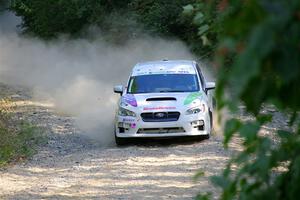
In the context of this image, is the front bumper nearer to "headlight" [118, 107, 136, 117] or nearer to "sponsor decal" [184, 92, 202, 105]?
"headlight" [118, 107, 136, 117]

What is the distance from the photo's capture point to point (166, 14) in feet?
84.5

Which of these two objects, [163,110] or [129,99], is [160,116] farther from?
[129,99]

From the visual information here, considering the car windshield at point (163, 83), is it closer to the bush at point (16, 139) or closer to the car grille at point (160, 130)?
the car grille at point (160, 130)

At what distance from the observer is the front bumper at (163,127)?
12.1 metres

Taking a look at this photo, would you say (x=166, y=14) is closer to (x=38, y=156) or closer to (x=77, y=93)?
(x=77, y=93)

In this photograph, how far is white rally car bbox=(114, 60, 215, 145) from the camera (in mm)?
12094

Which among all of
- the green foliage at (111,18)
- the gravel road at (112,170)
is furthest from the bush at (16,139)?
the green foliage at (111,18)

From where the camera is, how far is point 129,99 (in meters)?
12.5

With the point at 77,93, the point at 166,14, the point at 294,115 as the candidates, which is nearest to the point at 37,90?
the point at 77,93

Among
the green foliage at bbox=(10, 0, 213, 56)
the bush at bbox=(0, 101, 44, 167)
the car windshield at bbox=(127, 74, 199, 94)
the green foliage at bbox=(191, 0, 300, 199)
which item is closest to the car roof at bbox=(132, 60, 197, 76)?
the car windshield at bbox=(127, 74, 199, 94)

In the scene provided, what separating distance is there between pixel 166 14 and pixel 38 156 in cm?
1492

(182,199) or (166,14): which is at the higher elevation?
(166,14)

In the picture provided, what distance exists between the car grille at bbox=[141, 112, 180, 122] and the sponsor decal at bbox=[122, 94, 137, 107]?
344mm

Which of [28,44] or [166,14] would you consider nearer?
[166,14]
